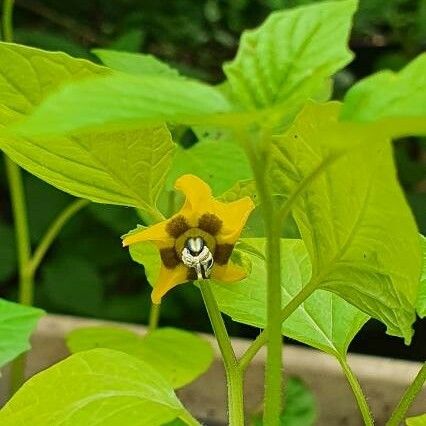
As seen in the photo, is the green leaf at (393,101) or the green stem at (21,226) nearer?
the green leaf at (393,101)

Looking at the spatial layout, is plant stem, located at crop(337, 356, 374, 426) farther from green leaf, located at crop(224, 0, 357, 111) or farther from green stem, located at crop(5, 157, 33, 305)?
green stem, located at crop(5, 157, 33, 305)

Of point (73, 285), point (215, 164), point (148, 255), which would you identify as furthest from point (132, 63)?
point (73, 285)

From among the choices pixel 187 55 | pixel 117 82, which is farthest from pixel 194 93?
pixel 187 55

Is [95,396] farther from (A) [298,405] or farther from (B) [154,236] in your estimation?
(A) [298,405]

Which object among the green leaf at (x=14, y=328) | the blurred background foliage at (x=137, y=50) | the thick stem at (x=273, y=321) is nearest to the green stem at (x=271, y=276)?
the thick stem at (x=273, y=321)

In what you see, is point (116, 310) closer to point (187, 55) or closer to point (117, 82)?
point (187, 55)

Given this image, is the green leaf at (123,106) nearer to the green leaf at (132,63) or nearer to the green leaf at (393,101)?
the green leaf at (393,101)
